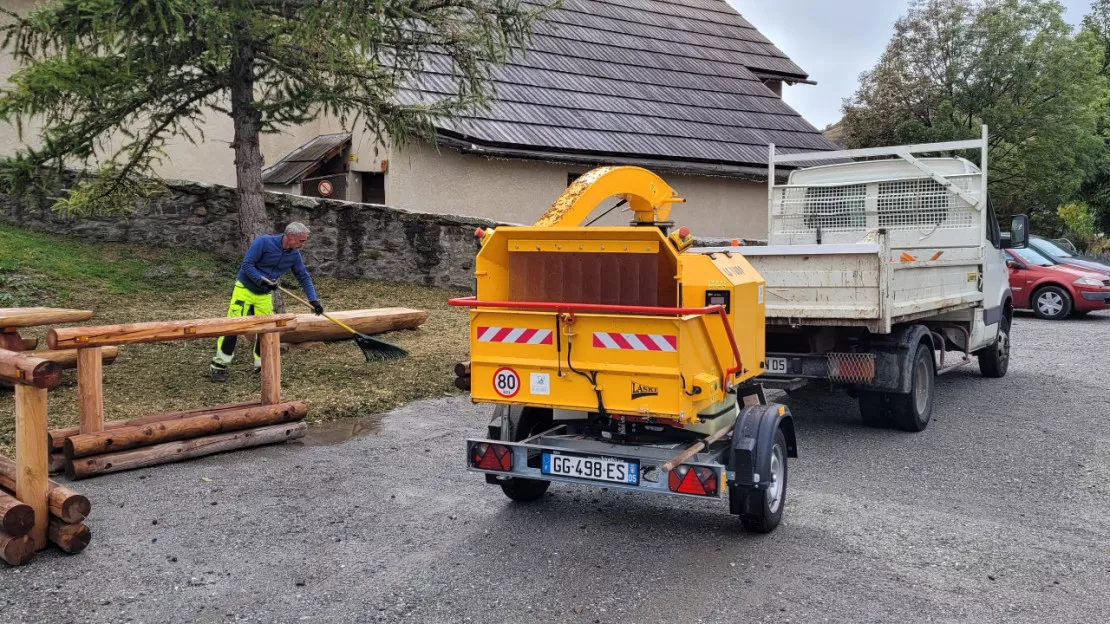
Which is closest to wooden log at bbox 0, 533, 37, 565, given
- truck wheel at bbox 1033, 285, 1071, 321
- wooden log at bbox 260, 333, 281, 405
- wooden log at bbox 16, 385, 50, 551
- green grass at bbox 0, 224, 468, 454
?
wooden log at bbox 16, 385, 50, 551

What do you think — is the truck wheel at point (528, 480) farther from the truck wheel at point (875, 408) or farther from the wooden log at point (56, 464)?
the truck wheel at point (875, 408)

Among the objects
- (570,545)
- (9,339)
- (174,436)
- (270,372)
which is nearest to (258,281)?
(270,372)

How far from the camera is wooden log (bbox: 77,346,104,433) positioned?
21.6 feet


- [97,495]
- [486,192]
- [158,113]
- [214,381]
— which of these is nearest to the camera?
[97,495]

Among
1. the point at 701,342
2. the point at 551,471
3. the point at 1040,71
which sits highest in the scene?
the point at 1040,71

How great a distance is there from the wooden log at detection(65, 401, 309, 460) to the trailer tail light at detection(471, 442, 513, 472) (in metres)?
2.68

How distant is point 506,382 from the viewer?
5543 mm

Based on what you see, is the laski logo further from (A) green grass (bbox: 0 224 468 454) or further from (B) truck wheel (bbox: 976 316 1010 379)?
(B) truck wheel (bbox: 976 316 1010 379)

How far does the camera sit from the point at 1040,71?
24094mm

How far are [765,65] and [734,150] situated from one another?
6342 mm

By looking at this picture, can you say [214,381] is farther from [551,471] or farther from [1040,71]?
[1040,71]

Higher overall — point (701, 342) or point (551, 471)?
point (701, 342)

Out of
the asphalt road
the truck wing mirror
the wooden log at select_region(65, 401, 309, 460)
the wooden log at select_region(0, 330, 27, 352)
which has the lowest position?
the asphalt road

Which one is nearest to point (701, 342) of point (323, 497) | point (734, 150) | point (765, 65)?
point (323, 497)
